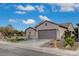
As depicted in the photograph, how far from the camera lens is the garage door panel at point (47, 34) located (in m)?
6.72

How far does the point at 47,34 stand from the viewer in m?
6.78

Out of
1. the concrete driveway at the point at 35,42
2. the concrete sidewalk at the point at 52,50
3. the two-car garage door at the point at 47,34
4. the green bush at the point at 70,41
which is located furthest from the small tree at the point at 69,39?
the concrete driveway at the point at 35,42

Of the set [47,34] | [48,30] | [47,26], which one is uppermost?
[47,26]

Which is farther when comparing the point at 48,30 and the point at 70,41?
the point at 48,30

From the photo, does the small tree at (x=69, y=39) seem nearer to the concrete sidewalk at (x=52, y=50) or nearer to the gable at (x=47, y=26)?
the concrete sidewalk at (x=52, y=50)

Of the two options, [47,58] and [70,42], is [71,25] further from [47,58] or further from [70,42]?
[47,58]

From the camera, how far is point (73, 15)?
255 inches

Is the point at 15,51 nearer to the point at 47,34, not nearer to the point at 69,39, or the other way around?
the point at 47,34

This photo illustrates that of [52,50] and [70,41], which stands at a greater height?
[70,41]

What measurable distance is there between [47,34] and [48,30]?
11 centimetres

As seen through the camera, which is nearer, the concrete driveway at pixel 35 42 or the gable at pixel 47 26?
the gable at pixel 47 26

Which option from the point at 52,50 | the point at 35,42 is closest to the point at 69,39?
→ the point at 52,50

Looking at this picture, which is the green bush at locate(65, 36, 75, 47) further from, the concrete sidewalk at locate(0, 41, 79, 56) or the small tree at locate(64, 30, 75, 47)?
the concrete sidewalk at locate(0, 41, 79, 56)

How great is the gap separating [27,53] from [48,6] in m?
1.31
